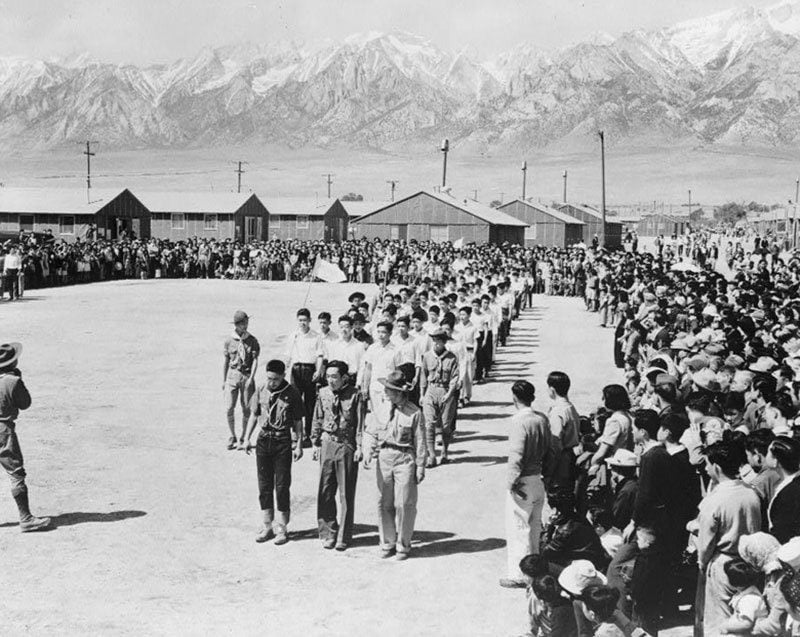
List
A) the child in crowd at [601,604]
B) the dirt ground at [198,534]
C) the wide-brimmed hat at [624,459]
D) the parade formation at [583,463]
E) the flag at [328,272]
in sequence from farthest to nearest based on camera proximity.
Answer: the flag at [328,272], the wide-brimmed hat at [624,459], the dirt ground at [198,534], the parade formation at [583,463], the child in crowd at [601,604]

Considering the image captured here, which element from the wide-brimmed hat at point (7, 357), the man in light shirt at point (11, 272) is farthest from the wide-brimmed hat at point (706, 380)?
the man in light shirt at point (11, 272)

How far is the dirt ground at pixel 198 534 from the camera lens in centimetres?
717

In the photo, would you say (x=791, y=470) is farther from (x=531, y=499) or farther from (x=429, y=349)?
(x=429, y=349)

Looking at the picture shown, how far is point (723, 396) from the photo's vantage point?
9930mm

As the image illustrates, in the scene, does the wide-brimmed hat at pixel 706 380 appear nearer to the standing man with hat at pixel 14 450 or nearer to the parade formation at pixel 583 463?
the parade formation at pixel 583 463

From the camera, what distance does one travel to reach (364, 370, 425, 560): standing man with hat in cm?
842

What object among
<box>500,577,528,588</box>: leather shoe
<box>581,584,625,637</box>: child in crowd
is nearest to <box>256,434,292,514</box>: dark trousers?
<box>500,577,528,588</box>: leather shoe

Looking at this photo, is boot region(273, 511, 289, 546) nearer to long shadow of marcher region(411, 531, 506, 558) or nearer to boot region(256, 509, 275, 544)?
boot region(256, 509, 275, 544)

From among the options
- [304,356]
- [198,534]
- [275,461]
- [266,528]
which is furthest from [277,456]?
[304,356]

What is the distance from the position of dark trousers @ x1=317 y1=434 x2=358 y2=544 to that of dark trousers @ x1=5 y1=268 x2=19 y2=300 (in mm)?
25127

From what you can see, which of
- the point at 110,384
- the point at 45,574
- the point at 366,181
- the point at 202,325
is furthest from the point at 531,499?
the point at 366,181

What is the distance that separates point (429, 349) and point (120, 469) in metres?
4.02

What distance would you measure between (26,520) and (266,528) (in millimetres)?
2207

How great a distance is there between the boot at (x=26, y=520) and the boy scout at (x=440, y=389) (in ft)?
15.1
